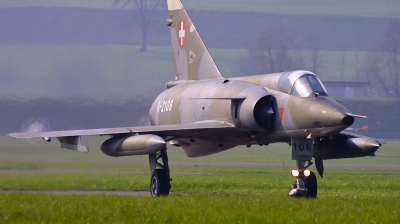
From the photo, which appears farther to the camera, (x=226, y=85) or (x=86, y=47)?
(x=86, y=47)

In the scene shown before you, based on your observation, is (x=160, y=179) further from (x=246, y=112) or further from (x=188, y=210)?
(x=188, y=210)

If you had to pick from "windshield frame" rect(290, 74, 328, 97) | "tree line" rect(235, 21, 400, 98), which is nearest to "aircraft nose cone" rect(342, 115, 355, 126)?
"windshield frame" rect(290, 74, 328, 97)

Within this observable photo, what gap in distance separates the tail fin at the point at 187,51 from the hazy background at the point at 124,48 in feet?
21.7

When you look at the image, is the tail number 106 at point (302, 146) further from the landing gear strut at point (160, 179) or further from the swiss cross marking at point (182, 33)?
the swiss cross marking at point (182, 33)

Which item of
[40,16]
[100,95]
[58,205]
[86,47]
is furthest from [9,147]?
[40,16]

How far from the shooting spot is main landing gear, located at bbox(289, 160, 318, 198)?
14.9 m

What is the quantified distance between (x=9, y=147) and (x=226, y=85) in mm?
9194

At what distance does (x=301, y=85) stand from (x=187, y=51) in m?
5.64

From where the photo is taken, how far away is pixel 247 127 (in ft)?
50.9

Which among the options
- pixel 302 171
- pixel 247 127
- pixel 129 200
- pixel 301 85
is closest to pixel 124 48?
pixel 247 127

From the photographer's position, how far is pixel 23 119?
26859 millimetres

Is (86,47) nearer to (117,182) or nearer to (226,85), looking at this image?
(117,182)

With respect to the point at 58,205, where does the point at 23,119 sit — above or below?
above

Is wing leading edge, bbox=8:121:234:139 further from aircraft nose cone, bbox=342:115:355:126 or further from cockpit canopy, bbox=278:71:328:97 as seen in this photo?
aircraft nose cone, bbox=342:115:355:126
